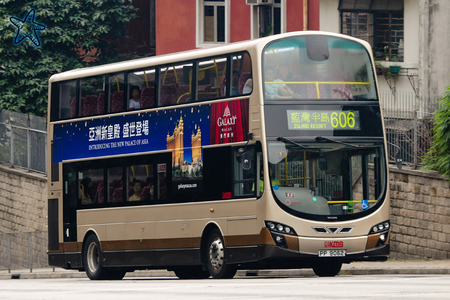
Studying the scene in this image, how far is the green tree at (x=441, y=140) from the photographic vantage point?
939 inches

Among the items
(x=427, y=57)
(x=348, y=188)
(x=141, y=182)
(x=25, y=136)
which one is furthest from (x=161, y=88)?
(x=25, y=136)

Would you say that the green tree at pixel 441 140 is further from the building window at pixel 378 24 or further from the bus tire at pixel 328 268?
the building window at pixel 378 24

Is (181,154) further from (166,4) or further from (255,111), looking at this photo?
(166,4)

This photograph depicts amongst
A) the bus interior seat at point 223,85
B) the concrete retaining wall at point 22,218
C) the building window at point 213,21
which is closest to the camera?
the bus interior seat at point 223,85

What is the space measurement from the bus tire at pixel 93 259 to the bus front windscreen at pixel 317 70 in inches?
261

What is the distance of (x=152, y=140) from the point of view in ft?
70.1

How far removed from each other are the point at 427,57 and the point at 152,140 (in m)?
13.2

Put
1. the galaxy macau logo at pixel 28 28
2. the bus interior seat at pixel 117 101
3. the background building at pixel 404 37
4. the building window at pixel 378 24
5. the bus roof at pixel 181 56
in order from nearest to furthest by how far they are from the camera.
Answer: the bus roof at pixel 181 56, the bus interior seat at pixel 117 101, the background building at pixel 404 37, the building window at pixel 378 24, the galaxy macau logo at pixel 28 28

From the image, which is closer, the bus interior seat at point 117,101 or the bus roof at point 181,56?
the bus roof at point 181,56

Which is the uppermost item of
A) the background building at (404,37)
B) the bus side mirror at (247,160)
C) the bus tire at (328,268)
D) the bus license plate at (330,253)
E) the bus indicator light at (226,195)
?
the background building at (404,37)

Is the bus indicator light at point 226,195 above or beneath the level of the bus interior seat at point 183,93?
beneath

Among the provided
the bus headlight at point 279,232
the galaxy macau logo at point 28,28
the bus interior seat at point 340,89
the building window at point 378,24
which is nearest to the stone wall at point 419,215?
the bus interior seat at point 340,89

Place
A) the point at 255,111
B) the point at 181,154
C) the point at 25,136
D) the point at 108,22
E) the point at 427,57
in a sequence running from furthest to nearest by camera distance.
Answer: the point at 108,22, the point at 25,136, the point at 427,57, the point at 181,154, the point at 255,111

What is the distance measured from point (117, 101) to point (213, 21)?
15.3 m
